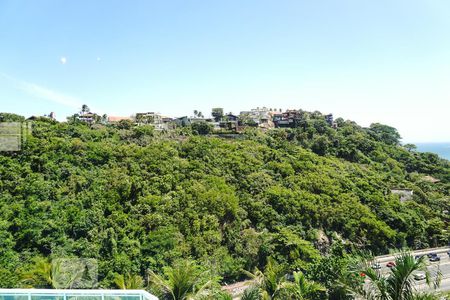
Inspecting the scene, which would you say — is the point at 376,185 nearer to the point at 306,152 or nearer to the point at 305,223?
the point at 306,152

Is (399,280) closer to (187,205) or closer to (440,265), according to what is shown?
(187,205)

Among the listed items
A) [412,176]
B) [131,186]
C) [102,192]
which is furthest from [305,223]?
[412,176]

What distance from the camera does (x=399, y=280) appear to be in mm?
4648

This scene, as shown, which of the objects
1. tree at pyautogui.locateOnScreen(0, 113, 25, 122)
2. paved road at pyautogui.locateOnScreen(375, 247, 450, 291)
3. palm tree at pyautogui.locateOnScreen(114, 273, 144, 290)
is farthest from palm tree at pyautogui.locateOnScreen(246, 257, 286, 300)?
tree at pyautogui.locateOnScreen(0, 113, 25, 122)

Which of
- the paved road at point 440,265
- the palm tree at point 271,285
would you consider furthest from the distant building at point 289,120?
the palm tree at point 271,285

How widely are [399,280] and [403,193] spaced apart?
2906cm

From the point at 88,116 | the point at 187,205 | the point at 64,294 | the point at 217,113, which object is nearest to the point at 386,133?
the point at 217,113

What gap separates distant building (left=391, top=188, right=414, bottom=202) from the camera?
95.1 ft

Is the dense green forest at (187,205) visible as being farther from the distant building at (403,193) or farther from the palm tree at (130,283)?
the palm tree at (130,283)

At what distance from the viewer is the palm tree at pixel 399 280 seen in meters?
4.56

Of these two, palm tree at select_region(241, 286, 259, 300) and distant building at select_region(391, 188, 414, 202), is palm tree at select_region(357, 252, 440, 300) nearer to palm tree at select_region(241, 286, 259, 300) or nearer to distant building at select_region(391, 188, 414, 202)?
palm tree at select_region(241, 286, 259, 300)

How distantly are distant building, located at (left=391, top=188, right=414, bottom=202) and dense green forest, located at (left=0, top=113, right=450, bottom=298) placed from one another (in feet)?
2.01

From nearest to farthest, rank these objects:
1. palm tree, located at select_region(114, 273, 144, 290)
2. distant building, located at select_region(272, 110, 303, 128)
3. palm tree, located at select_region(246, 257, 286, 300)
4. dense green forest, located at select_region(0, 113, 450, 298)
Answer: palm tree, located at select_region(114, 273, 144, 290), palm tree, located at select_region(246, 257, 286, 300), dense green forest, located at select_region(0, 113, 450, 298), distant building, located at select_region(272, 110, 303, 128)

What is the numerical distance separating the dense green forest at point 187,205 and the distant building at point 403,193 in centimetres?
61
